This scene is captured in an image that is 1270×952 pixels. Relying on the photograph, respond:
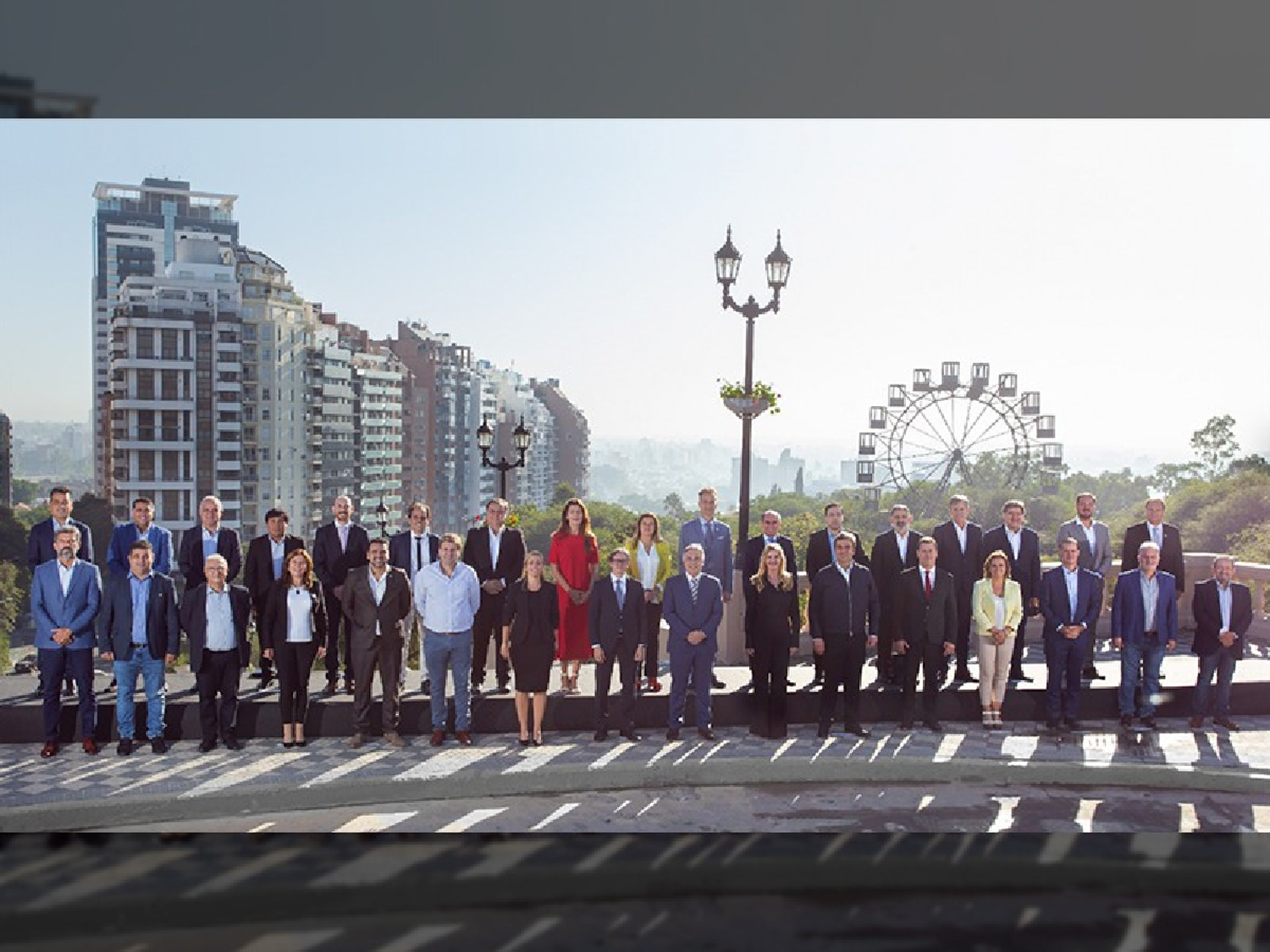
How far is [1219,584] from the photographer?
32.3ft

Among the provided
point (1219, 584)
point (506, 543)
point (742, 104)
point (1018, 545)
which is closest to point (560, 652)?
point (506, 543)

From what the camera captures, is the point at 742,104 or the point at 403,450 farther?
the point at 403,450

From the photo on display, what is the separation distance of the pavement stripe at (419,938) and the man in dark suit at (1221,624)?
6758 mm

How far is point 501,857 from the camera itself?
693cm

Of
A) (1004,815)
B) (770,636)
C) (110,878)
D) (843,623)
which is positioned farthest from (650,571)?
(110,878)

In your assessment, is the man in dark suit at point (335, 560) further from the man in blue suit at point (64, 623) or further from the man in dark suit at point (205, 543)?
the man in blue suit at point (64, 623)

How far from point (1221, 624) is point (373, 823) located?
6874 mm

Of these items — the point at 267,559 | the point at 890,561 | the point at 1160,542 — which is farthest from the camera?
the point at 1160,542

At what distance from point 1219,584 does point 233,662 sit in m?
7.80

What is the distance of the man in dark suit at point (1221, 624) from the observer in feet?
32.2

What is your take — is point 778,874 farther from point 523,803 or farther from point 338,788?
point 338,788

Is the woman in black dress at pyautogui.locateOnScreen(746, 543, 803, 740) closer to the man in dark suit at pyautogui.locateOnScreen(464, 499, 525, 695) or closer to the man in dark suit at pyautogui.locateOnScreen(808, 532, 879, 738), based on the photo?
the man in dark suit at pyautogui.locateOnScreen(808, 532, 879, 738)

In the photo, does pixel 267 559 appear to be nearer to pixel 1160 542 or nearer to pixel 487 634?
pixel 487 634

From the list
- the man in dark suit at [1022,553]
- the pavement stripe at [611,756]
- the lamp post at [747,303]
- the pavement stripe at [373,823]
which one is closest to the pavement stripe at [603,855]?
the pavement stripe at [611,756]
